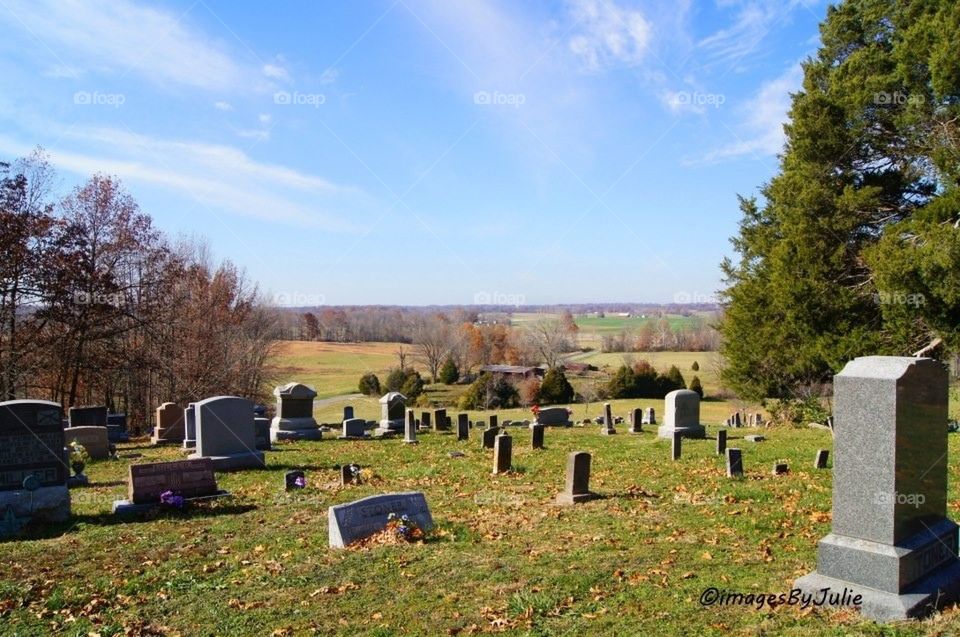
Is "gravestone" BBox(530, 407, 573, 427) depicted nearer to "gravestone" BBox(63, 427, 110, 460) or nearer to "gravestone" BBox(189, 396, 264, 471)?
"gravestone" BBox(189, 396, 264, 471)

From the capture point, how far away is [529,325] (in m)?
79.3

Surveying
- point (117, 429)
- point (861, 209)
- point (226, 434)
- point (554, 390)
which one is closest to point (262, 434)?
point (226, 434)

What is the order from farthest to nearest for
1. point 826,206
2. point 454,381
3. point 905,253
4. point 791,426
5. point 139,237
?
point 454,381, point 139,237, point 791,426, point 826,206, point 905,253

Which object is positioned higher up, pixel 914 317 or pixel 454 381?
pixel 914 317

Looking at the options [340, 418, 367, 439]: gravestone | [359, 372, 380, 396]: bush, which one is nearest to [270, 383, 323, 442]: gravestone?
[340, 418, 367, 439]: gravestone

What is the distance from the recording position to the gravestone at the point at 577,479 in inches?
427

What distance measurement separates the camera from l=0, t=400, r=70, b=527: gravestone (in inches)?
402

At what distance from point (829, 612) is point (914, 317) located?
16.0 metres

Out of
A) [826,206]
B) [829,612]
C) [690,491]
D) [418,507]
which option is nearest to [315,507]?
[418,507]

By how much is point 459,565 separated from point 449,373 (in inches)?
2043

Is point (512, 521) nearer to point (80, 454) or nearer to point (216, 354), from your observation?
point (80, 454)

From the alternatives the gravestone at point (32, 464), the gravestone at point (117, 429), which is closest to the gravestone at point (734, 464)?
the gravestone at point (32, 464)
